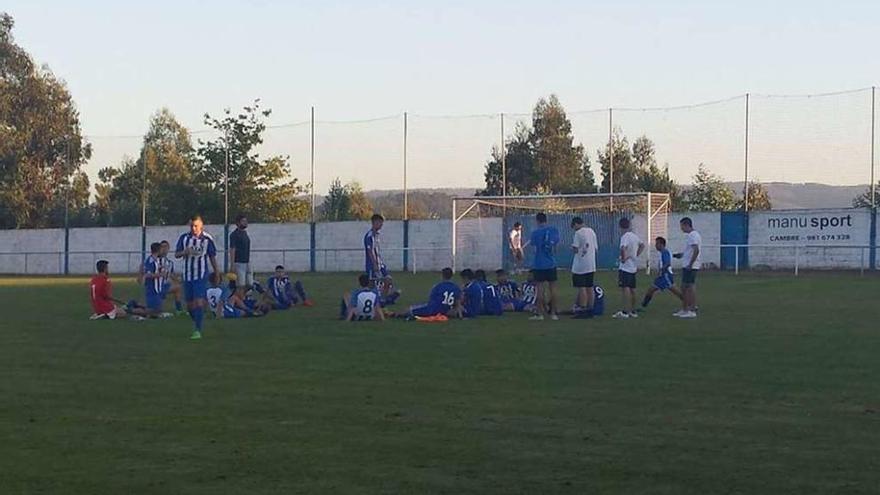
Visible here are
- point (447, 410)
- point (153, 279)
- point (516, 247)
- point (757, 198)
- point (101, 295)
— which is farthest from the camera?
point (757, 198)

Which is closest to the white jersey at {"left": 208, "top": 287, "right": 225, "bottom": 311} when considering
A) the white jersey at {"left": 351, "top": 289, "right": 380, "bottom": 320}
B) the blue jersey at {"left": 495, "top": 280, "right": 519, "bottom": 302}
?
the white jersey at {"left": 351, "top": 289, "right": 380, "bottom": 320}

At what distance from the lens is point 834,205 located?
147ft

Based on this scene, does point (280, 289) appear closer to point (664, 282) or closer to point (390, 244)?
point (664, 282)

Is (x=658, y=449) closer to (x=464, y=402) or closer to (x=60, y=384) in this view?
(x=464, y=402)

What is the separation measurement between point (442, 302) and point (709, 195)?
3451cm

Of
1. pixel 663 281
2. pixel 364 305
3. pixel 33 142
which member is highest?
pixel 33 142

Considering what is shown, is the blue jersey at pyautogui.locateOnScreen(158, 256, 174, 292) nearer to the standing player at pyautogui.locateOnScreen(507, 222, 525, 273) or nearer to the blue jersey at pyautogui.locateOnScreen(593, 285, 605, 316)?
the blue jersey at pyautogui.locateOnScreen(593, 285, 605, 316)

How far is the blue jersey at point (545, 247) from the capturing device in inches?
835

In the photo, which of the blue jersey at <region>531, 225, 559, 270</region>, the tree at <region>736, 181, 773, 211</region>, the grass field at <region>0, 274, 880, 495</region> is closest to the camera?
the grass field at <region>0, 274, 880, 495</region>

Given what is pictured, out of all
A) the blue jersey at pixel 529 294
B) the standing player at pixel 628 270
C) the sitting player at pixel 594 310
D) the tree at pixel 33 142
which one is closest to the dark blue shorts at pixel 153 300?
the blue jersey at pixel 529 294

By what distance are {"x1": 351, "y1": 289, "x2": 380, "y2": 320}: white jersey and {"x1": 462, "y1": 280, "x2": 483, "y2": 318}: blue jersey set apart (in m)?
1.55

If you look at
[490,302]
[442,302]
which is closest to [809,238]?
[490,302]

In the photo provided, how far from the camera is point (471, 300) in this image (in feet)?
71.0

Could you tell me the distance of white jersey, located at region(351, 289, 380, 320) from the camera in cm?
2092
